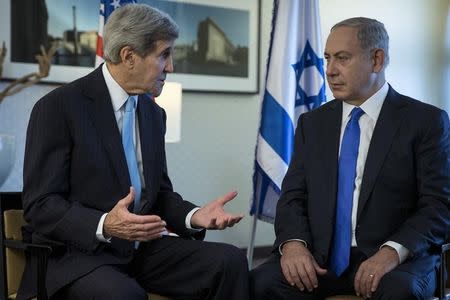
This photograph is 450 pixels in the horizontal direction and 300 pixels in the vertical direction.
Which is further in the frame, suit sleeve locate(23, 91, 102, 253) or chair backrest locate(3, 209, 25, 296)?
chair backrest locate(3, 209, 25, 296)

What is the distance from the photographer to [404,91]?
5.80m

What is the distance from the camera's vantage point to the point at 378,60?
2.54 metres

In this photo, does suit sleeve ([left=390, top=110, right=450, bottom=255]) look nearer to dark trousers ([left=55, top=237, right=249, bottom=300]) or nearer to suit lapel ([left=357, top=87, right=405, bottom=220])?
suit lapel ([left=357, top=87, right=405, bottom=220])

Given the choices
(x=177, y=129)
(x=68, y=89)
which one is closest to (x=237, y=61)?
(x=177, y=129)

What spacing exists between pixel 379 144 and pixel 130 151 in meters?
0.89

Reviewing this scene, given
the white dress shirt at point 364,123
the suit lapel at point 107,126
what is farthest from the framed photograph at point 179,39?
the white dress shirt at point 364,123

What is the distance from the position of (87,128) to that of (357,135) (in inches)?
38.6

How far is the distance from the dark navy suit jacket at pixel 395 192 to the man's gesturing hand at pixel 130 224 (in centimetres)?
62

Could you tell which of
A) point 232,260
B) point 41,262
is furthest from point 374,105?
point 41,262

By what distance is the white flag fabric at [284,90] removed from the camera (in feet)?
12.8

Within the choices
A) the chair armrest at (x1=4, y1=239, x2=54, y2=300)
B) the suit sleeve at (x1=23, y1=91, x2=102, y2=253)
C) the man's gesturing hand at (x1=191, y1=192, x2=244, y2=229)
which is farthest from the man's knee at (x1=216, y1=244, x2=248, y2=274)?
the chair armrest at (x1=4, y1=239, x2=54, y2=300)

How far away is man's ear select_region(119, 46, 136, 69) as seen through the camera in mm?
2246

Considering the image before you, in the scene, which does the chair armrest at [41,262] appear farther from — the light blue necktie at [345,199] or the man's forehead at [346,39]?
the man's forehead at [346,39]

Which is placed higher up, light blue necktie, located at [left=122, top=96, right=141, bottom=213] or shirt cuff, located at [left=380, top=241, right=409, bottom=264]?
light blue necktie, located at [left=122, top=96, right=141, bottom=213]
